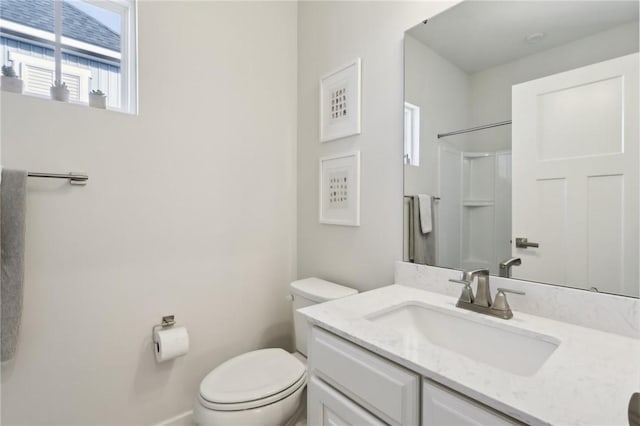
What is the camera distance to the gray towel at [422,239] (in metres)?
1.24

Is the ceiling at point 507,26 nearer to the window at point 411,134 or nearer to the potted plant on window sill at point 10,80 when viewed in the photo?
the window at point 411,134

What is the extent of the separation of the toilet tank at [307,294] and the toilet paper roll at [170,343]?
1.80 ft

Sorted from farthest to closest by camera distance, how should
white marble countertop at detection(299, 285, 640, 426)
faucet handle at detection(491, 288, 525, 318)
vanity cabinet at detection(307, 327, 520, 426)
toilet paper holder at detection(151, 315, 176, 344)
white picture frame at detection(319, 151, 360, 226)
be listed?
white picture frame at detection(319, 151, 360, 226) < toilet paper holder at detection(151, 315, 176, 344) < faucet handle at detection(491, 288, 525, 318) < vanity cabinet at detection(307, 327, 520, 426) < white marble countertop at detection(299, 285, 640, 426)

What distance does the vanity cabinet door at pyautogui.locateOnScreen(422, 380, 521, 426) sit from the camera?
0.54 m

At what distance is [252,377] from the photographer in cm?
128

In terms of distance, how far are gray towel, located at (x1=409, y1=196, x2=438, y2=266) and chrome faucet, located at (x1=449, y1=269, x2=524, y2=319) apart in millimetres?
247

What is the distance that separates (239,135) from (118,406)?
56.5 inches

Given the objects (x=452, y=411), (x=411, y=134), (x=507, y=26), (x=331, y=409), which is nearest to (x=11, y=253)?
(x=331, y=409)

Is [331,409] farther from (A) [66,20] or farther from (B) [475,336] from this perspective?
(A) [66,20]

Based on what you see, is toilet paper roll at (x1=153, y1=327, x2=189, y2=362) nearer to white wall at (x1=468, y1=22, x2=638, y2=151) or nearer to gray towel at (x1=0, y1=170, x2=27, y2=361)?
gray towel at (x1=0, y1=170, x2=27, y2=361)

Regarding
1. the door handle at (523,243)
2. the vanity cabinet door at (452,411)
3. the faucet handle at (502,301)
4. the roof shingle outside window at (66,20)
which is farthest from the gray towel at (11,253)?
the door handle at (523,243)

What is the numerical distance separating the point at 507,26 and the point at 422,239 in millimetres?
843

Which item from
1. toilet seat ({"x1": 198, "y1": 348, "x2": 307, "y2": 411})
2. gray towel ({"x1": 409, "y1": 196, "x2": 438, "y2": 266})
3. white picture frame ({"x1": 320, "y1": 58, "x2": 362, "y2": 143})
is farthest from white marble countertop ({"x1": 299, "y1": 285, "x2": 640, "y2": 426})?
white picture frame ({"x1": 320, "y1": 58, "x2": 362, "y2": 143})

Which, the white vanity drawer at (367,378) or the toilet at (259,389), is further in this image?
the toilet at (259,389)
